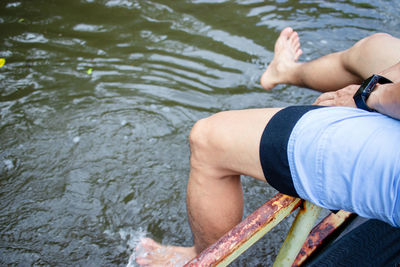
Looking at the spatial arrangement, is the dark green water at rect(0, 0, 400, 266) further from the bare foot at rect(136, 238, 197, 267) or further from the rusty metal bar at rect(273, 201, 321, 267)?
the rusty metal bar at rect(273, 201, 321, 267)

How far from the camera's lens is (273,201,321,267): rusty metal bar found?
1205 mm

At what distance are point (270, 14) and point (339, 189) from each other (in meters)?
3.37

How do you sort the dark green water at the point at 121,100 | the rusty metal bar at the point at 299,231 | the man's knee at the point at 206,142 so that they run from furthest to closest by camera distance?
the dark green water at the point at 121,100 → the man's knee at the point at 206,142 → the rusty metal bar at the point at 299,231

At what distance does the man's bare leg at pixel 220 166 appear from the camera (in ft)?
4.30

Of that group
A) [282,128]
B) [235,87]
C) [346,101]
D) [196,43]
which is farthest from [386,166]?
[196,43]

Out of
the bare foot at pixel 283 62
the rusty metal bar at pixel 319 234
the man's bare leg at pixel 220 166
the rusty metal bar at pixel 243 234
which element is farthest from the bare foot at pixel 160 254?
the bare foot at pixel 283 62

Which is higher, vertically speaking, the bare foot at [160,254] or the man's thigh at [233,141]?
the man's thigh at [233,141]

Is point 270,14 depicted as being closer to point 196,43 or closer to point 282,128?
point 196,43

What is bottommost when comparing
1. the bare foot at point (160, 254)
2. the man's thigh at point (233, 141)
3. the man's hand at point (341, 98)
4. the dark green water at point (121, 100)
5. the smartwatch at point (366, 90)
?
the bare foot at point (160, 254)

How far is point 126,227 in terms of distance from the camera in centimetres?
208

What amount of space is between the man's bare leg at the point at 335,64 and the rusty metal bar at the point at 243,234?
3.22 feet

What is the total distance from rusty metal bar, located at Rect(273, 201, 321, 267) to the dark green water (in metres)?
0.68

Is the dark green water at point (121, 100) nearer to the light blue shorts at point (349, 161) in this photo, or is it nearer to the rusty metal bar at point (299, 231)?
the rusty metal bar at point (299, 231)

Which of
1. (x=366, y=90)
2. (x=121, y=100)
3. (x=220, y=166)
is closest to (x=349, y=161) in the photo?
(x=366, y=90)
